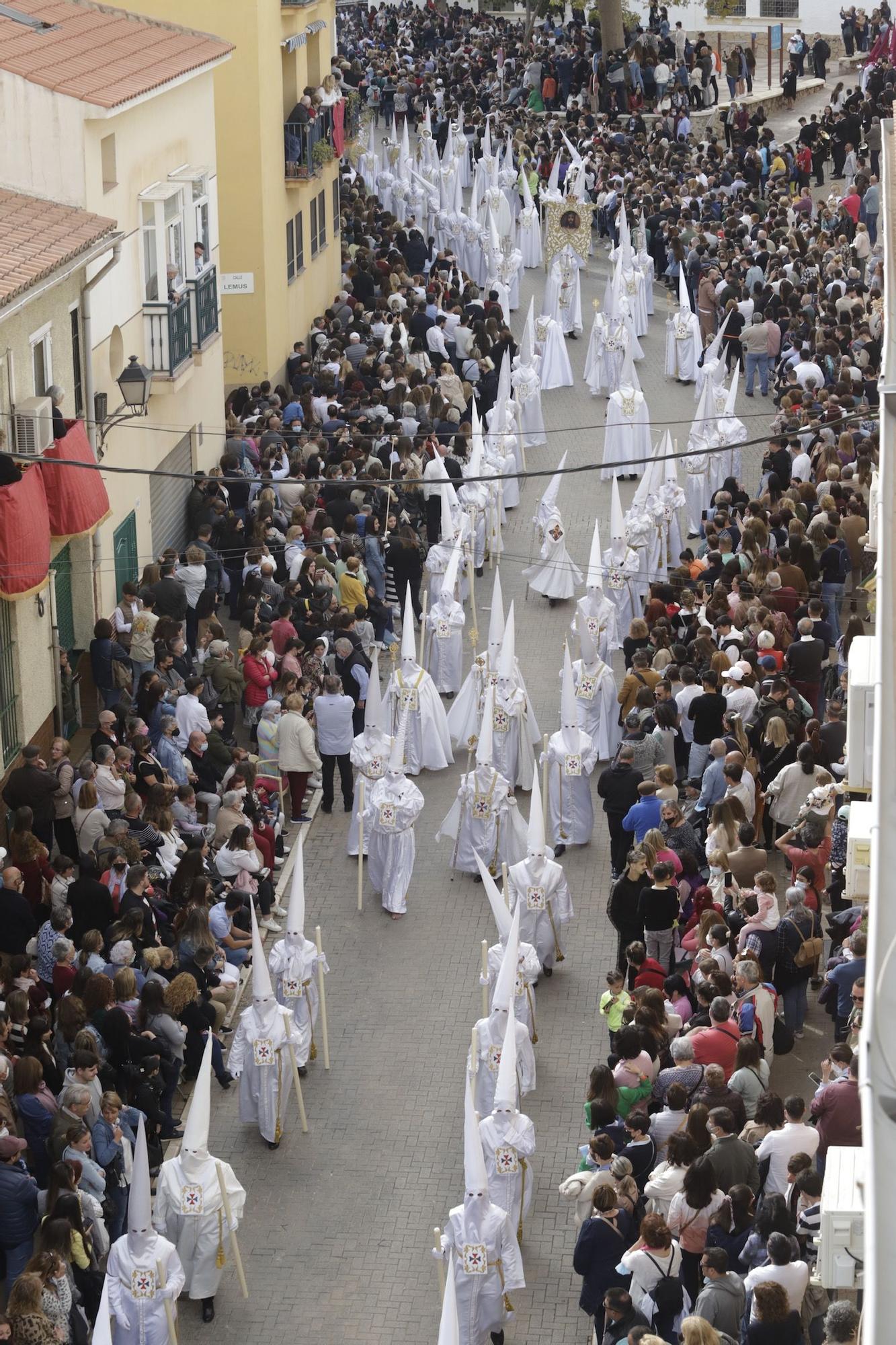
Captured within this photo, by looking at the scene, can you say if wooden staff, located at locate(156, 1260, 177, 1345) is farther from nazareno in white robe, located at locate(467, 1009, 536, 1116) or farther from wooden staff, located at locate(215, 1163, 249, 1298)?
nazareno in white robe, located at locate(467, 1009, 536, 1116)

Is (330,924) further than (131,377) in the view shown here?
No

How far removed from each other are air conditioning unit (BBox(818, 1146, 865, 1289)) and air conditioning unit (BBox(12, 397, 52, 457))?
10164 mm

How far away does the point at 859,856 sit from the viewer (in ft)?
32.4

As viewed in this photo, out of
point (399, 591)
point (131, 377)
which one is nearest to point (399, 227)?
point (399, 591)

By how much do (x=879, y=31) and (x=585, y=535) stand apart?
119 ft

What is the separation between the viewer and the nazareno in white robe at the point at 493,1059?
515 inches

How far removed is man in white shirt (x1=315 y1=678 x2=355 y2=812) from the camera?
58.8 ft

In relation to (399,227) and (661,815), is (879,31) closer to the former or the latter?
(399,227)

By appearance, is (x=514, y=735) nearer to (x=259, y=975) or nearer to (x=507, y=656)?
(x=507, y=656)

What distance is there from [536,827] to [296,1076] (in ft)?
7.80

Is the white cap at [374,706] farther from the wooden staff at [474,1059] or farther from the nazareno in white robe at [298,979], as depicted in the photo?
the wooden staff at [474,1059]

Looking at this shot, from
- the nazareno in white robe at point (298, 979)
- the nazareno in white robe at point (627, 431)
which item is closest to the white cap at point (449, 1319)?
the nazareno in white robe at point (298, 979)

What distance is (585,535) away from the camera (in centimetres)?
2548

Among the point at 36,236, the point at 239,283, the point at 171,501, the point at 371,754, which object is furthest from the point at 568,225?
the point at 371,754
